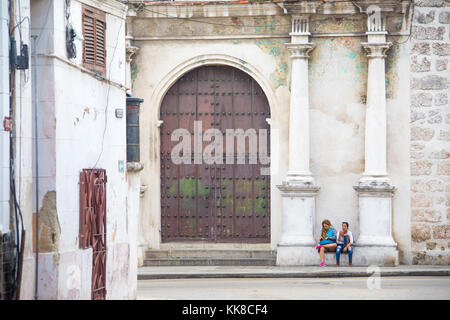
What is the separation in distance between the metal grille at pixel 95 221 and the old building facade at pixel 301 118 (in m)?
7.15

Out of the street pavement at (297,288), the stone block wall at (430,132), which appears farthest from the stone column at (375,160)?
the street pavement at (297,288)

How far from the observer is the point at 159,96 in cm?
2188

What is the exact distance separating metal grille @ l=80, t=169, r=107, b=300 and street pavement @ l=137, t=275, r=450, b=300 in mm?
1678

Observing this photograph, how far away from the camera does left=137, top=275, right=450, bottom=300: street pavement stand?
16.1m

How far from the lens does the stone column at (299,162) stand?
829 inches

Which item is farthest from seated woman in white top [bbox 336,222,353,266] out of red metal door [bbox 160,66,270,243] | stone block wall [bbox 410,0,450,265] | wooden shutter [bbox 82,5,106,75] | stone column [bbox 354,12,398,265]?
wooden shutter [bbox 82,5,106,75]

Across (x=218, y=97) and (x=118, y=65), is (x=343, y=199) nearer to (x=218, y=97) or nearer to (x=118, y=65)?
(x=218, y=97)

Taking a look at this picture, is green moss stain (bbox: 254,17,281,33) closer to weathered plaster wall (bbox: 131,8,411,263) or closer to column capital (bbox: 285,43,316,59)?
weathered plaster wall (bbox: 131,8,411,263)

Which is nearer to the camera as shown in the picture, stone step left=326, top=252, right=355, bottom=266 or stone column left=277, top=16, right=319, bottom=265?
stone step left=326, top=252, right=355, bottom=266

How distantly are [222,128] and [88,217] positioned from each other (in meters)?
8.31

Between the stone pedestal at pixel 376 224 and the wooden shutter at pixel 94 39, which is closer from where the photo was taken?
the wooden shutter at pixel 94 39

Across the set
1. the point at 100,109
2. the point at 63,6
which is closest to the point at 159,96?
the point at 100,109

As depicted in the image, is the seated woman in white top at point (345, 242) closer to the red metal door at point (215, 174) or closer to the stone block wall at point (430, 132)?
the stone block wall at point (430, 132)

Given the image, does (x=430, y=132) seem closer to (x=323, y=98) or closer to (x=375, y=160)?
(x=375, y=160)
